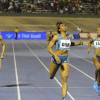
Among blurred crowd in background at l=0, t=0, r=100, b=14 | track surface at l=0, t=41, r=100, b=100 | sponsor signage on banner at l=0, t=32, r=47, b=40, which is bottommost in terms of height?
sponsor signage on banner at l=0, t=32, r=47, b=40

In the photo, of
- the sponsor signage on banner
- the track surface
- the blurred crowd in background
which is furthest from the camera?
the blurred crowd in background

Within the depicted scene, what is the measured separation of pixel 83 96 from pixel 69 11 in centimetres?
4213

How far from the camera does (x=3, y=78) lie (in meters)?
16.4

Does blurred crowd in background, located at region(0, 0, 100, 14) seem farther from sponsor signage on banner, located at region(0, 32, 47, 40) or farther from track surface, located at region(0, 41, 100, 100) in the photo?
track surface, located at region(0, 41, 100, 100)

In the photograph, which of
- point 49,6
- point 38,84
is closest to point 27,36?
point 49,6

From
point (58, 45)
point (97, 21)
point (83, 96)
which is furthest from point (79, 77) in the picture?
point (97, 21)

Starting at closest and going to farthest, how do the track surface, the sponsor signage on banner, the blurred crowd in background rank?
the track surface
the sponsor signage on banner
the blurred crowd in background

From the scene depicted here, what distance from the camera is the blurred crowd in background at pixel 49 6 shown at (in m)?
52.2

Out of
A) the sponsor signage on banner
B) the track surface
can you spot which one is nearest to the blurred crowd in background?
the sponsor signage on banner

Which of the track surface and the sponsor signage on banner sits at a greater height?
the track surface

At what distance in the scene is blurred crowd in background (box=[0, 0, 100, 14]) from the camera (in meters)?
52.2

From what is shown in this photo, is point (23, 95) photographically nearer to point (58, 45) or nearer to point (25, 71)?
point (58, 45)

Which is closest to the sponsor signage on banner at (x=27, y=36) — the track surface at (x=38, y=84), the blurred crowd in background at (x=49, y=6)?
the blurred crowd in background at (x=49, y=6)

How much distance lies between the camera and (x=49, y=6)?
175 ft
